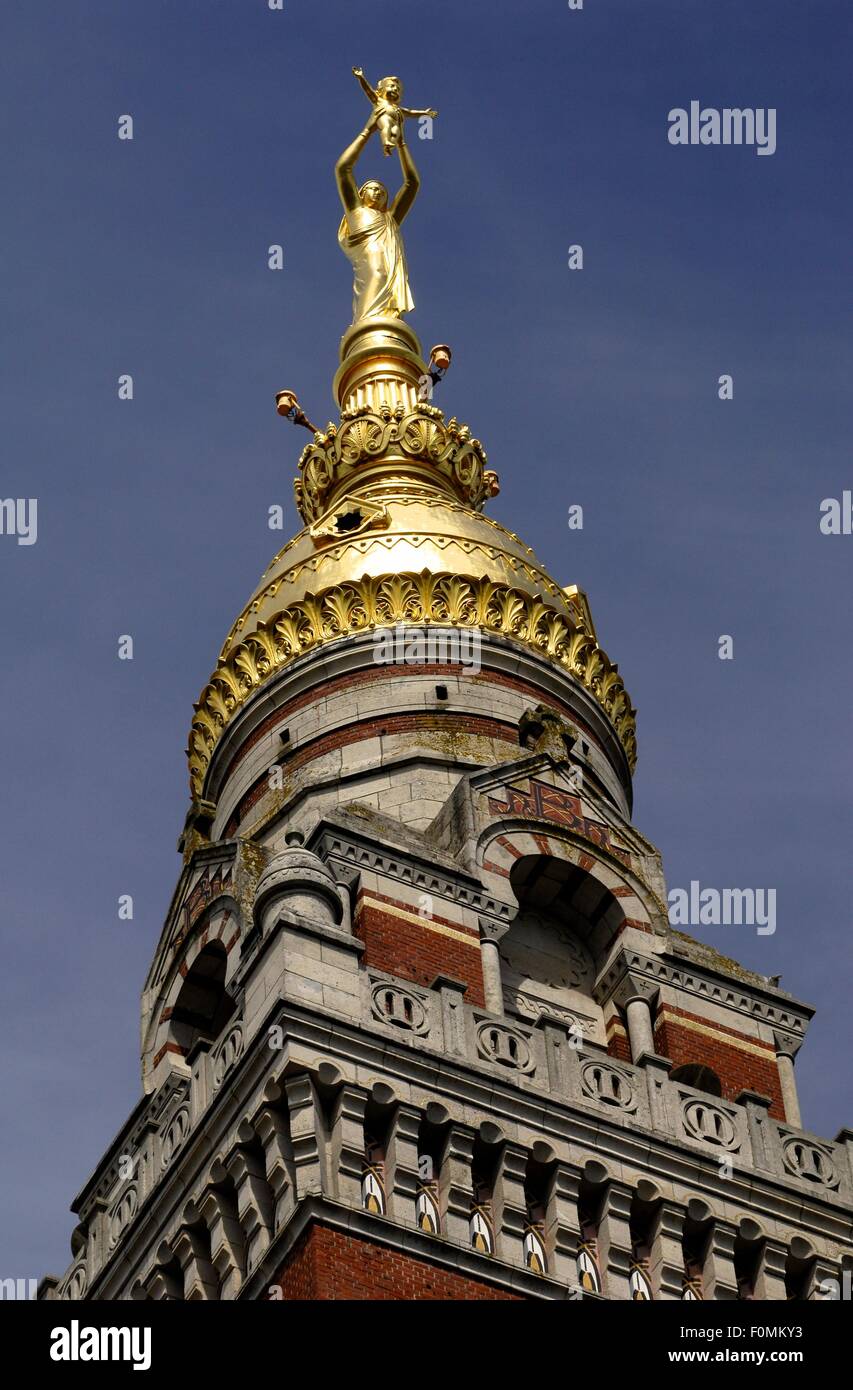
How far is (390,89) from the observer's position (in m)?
54.1

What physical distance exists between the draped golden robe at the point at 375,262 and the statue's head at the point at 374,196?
87 millimetres

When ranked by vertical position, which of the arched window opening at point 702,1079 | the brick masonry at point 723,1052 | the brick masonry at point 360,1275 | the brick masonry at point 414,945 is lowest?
the brick masonry at point 360,1275

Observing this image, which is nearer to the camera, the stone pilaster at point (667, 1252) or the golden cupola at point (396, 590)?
the stone pilaster at point (667, 1252)

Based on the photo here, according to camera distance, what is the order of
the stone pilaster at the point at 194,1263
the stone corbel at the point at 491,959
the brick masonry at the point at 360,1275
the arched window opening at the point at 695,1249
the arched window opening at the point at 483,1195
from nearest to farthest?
the brick masonry at the point at 360,1275 < the arched window opening at the point at 483,1195 < the stone pilaster at the point at 194,1263 < the arched window opening at the point at 695,1249 < the stone corbel at the point at 491,959

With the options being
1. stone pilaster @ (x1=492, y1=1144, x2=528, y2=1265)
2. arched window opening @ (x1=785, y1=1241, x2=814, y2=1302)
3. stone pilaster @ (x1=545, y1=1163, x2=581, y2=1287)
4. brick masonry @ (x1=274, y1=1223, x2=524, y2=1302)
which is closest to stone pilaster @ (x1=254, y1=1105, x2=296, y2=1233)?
brick masonry @ (x1=274, y1=1223, x2=524, y2=1302)

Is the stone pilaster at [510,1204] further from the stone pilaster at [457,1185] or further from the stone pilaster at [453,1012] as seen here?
the stone pilaster at [453,1012]

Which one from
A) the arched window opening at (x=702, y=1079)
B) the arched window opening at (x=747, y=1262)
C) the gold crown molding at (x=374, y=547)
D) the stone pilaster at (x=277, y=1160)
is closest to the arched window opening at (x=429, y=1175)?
the stone pilaster at (x=277, y=1160)

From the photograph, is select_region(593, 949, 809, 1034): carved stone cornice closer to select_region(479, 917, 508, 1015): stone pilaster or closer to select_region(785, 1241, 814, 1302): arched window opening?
select_region(479, 917, 508, 1015): stone pilaster

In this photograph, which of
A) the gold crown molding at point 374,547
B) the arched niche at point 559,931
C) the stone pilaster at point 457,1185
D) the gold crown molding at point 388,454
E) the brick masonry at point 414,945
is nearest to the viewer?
the stone pilaster at point 457,1185

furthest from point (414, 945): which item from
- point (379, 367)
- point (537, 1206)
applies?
point (379, 367)

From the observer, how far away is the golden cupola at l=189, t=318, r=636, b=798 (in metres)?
44.4

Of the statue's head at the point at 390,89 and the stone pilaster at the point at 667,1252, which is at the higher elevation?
the statue's head at the point at 390,89

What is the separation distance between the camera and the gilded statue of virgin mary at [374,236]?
52219 millimetres
